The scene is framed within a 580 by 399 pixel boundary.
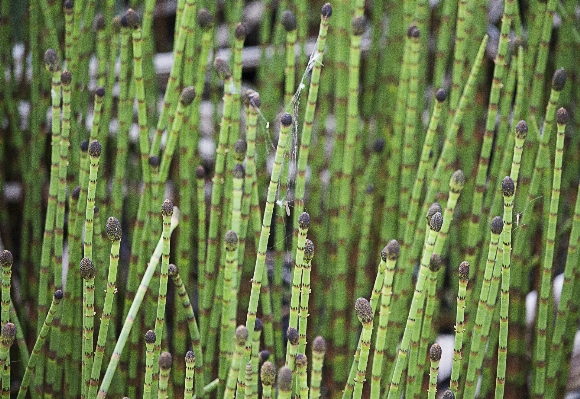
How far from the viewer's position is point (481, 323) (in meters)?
0.87

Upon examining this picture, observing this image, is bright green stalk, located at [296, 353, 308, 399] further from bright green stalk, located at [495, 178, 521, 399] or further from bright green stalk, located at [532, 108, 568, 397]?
bright green stalk, located at [532, 108, 568, 397]

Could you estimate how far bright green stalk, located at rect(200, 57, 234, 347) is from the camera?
33.3 inches

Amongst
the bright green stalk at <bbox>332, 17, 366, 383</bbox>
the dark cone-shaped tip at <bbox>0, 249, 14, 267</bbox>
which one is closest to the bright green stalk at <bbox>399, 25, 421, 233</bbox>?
the bright green stalk at <bbox>332, 17, 366, 383</bbox>

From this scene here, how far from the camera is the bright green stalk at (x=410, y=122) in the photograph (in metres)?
1.06

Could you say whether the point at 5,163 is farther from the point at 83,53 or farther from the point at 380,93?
the point at 380,93

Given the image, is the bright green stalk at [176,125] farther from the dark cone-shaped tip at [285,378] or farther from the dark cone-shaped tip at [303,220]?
the dark cone-shaped tip at [285,378]

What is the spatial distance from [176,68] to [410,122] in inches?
13.6

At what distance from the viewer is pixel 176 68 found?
1042 millimetres

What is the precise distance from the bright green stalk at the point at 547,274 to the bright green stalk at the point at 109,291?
511 millimetres

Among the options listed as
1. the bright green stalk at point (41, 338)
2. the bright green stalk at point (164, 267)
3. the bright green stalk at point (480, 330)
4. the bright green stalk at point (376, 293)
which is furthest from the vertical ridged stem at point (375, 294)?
the bright green stalk at point (41, 338)

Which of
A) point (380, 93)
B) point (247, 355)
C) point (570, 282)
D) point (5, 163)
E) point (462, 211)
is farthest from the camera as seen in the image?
point (5, 163)

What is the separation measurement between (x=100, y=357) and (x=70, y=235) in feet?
0.82

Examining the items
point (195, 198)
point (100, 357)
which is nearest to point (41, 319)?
point (100, 357)

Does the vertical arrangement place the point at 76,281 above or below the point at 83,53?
below
